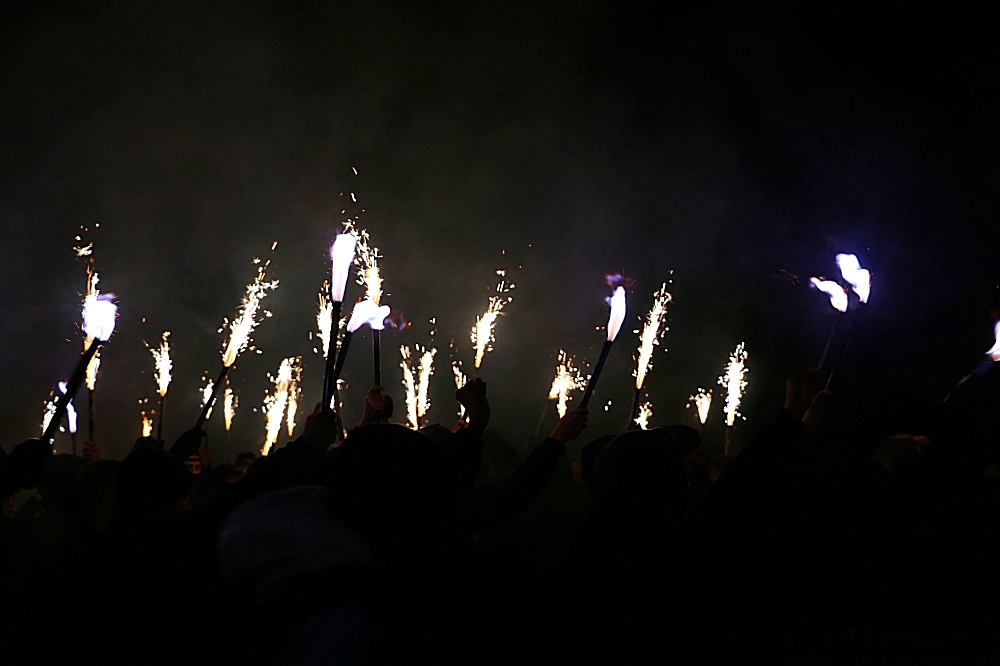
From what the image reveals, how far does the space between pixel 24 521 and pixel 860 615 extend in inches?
248

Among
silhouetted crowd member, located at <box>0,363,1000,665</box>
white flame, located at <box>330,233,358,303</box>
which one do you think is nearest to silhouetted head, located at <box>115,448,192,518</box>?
silhouetted crowd member, located at <box>0,363,1000,665</box>

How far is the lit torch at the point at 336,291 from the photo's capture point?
3.87 m

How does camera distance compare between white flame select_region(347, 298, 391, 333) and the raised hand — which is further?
white flame select_region(347, 298, 391, 333)

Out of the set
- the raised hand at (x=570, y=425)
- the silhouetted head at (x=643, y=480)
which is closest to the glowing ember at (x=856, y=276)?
the raised hand at (x=570, y=425)

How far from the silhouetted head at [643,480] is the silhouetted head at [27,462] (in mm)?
2657

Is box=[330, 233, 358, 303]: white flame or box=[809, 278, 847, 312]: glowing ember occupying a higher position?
box=[809, 278, 847, 312]: glowing ember

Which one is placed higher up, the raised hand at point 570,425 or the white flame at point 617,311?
the white flame at point 617,311

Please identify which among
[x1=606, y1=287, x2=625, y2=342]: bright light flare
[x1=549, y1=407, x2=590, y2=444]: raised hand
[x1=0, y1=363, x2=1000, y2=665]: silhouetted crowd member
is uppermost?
[x1=606, y1=287, x2=625, y2=342]: bright light flare

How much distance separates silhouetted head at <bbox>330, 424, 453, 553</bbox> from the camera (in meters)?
1.62

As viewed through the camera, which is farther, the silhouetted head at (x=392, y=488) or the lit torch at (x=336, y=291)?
the lit torch at (x=336, y=291)

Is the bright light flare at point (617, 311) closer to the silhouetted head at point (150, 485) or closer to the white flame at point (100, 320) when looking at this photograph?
the silhouetted head at point (150, 485)

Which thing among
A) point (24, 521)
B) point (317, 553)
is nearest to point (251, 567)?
point (317, 553)

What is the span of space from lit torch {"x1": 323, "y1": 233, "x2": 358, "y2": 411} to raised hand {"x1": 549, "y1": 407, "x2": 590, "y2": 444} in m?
1.52

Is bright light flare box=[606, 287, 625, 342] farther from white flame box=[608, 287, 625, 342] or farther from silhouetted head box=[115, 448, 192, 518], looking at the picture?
silhouetted head box=[115, 448, 192, 518]
